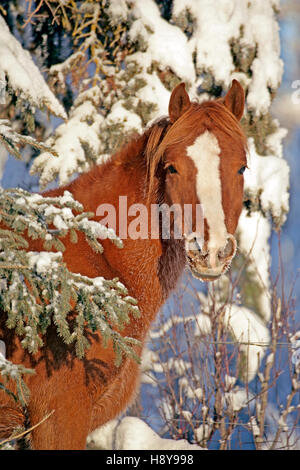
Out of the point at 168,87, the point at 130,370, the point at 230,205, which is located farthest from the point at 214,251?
the point at 168,87

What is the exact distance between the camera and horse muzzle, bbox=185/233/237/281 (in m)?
2.27

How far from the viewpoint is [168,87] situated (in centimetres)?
553

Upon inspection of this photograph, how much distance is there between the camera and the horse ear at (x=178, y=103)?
263 cm

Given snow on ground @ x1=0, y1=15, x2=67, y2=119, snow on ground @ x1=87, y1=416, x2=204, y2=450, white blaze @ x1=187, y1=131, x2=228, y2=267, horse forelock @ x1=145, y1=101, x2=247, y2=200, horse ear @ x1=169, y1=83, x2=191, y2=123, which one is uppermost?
snow on ground @ x1=0, y1=15, x2=67, y2=119

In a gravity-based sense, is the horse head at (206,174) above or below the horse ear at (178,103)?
below

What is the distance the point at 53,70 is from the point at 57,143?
1.17 meters

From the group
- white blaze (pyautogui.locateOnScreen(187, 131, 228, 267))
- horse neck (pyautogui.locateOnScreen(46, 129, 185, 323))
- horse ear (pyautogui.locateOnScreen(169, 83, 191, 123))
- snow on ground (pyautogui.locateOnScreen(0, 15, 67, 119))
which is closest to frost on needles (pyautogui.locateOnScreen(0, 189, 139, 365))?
white blaze (pyautogui.locateOnScreen(187, 131, 228, 267))

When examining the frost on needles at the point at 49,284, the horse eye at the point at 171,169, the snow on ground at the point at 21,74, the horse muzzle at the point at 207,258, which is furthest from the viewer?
the snow on ground at the point at 21,74

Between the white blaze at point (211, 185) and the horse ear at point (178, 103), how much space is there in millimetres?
273

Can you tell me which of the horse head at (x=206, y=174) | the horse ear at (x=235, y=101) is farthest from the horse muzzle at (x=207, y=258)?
the horse ear at (x=235, y=101)

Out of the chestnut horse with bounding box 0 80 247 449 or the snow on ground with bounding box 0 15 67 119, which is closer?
the chestnut horse with bounding box 0 80 247 449

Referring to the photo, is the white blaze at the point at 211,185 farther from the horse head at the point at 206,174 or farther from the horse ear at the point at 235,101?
the horse ear at the point at 235,101

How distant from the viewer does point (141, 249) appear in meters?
2.75

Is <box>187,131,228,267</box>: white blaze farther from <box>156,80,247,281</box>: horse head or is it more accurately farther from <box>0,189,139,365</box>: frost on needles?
<box>0,189,139,365</box>: frost on needles
